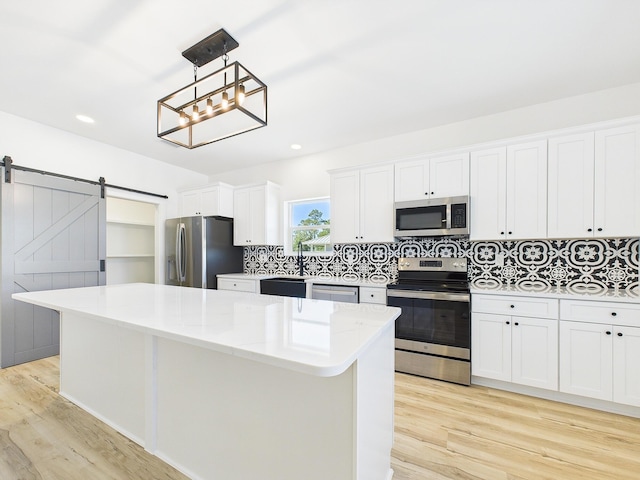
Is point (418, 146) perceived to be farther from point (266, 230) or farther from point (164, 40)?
point (164, 40)

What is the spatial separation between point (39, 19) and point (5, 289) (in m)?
2.67

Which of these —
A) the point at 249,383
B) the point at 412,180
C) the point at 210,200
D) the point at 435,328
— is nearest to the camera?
the point at 249,383

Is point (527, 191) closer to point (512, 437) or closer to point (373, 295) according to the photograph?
point (373, 295)

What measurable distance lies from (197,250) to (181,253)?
31cm

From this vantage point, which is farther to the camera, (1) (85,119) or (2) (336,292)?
(2) (336,292)

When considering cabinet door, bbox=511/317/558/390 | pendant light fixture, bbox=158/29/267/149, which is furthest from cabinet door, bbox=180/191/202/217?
cabinet door, bbox=511/317/558/390

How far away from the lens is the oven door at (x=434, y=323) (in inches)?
102

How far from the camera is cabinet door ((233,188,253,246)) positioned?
4.32 m

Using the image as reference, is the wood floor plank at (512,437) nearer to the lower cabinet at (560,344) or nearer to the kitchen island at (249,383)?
the lower cabinet at (560,344)

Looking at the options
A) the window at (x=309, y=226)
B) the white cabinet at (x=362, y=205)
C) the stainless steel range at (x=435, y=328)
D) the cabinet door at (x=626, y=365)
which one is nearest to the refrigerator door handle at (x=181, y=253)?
the window at (x=309, y=226)

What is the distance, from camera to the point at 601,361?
84.1 inches

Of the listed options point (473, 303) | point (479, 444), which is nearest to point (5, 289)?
point (479, 444)

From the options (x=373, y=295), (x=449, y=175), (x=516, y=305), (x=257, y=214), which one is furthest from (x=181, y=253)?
(x=516, y=305)

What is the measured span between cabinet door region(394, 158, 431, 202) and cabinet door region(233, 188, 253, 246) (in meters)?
2.28
